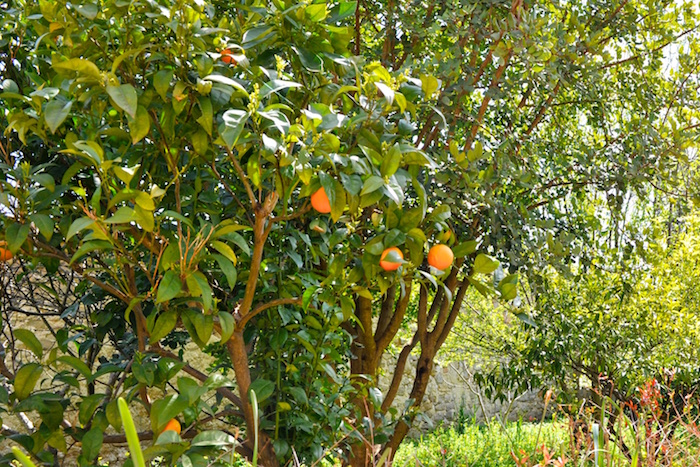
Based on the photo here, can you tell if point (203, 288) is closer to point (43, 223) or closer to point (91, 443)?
point (43, 223)

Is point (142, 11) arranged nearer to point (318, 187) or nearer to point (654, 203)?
point (318, 187)

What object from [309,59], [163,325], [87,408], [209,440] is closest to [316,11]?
[309,59]

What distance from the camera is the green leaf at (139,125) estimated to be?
949 millimetres

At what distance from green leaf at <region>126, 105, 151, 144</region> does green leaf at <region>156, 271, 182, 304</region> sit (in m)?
0.23

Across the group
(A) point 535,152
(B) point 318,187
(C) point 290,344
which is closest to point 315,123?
(B) point 318,187

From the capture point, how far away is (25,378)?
119 cm

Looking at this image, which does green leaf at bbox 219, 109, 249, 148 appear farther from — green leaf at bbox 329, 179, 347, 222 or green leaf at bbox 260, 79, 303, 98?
green leaf at bbox 329, 179, 347, 222

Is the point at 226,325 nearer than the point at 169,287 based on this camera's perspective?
No

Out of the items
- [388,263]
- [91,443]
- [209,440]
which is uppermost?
[388,263]

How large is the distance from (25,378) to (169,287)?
1.44 ft

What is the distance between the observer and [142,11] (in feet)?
3.43

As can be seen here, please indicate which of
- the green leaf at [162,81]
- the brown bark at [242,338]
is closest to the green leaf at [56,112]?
the green leaf at [162,81]

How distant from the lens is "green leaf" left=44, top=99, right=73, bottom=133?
91cm

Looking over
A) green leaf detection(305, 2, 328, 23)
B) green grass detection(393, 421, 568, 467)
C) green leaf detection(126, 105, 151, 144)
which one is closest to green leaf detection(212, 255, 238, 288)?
green leaf detection(126, 105, 151, 144)
